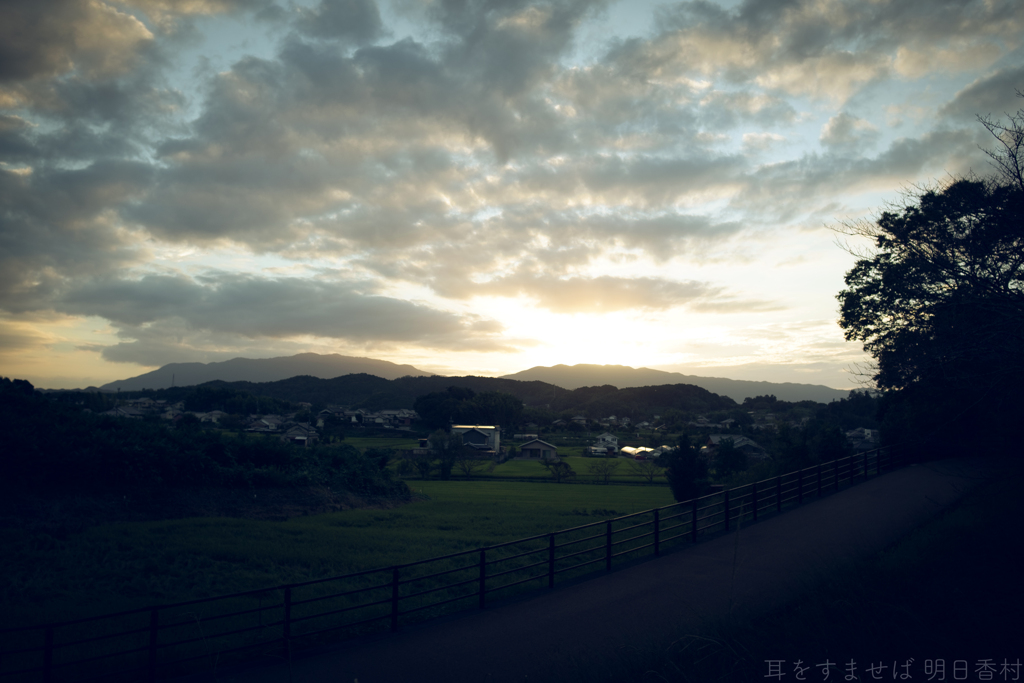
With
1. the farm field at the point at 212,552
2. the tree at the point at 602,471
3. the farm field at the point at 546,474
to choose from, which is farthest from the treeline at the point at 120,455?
the tree at the point at 602,471

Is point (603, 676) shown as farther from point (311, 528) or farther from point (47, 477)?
point (47, 477)

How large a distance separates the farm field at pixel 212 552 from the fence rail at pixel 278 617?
1420mm

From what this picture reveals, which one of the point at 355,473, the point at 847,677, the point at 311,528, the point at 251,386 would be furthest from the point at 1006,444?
the point at 251,386

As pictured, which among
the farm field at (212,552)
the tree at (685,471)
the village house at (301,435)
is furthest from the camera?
the village house at (301,435)

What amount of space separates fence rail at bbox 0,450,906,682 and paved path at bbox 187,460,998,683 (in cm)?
44

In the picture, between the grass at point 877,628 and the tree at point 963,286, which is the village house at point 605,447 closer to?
the tree at point 963,286

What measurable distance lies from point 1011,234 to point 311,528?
24955 mm

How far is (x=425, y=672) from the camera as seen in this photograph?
6.88m

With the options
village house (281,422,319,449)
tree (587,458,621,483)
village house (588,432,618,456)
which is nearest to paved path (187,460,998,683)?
tree (587,458,621,483)

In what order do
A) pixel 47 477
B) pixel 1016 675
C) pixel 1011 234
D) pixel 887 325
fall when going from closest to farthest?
pixel 1016 675, pixel 1011 234, pixel 47 477, pixel 887 325

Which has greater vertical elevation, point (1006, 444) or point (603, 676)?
point (1006, 444)

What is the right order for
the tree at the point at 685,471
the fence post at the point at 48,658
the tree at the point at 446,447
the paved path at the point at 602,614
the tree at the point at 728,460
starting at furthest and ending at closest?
the tree at the point at 446,447 < the tree at the point at 728,460 < the tree at the point at 685,471 < the paved path at the point at 602,614 < the fence post at the point at 48,658

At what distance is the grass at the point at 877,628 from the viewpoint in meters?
5.45

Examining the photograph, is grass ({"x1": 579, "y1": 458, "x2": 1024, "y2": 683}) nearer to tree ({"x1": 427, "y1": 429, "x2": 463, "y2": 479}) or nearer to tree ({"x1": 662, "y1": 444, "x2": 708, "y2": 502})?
tree ({"x1": 662, "y1": 444, "x2": 708, "y2": 502})
